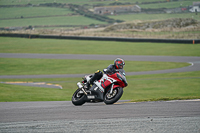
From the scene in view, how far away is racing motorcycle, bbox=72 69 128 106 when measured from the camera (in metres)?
10.3

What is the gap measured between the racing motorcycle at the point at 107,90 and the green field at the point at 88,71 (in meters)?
2.26

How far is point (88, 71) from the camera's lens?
29.3 m

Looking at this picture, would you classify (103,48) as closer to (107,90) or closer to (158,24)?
(158,24)

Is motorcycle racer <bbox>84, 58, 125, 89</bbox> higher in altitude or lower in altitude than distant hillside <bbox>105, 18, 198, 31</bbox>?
higher

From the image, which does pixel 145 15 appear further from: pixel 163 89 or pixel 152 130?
pixel 152 130

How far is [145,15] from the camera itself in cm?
9825

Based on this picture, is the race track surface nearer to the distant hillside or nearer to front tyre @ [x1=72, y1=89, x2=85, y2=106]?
front tyre @ [x1=72, y1=89, x2=85, y2=106]

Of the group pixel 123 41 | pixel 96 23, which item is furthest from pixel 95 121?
pixel 96 23

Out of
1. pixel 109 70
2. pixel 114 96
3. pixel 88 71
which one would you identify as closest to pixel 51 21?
pixel 88 71

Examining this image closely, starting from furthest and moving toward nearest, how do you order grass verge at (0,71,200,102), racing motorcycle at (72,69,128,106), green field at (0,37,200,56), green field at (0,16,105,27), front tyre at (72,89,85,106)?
green field at (0,16,105,27), green field at (0,37,200,56), grass verge at (0,71,200,102), front tyre at (72,89,85,106), racing motorcycle at (72,69,128,106)

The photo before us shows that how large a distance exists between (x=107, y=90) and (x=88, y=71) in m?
18.6

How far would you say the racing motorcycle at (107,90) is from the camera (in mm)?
10336

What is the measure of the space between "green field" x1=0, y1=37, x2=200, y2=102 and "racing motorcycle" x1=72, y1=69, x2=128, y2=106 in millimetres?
2260

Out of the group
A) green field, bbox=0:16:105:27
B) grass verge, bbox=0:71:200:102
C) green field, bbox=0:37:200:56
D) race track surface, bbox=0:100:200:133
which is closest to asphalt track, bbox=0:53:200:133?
race track surface, bbox=0:100:200:133
